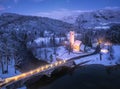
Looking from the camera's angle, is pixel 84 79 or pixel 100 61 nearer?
pixel 84 79

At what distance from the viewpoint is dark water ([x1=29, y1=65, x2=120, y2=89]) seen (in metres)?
59.5

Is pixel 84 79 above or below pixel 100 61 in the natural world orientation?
below

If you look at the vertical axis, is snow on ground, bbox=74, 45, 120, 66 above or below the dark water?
above

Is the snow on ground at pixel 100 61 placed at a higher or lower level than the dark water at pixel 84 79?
higher

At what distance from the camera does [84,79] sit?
66.0 m

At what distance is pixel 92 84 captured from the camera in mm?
61406

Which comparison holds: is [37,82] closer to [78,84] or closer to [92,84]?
[78,84]

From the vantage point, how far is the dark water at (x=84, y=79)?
59531mm

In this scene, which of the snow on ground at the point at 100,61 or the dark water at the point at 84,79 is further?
the snow on ground at the point at 100,61

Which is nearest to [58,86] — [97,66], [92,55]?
[97,66]

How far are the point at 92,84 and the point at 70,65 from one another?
79.8 feet

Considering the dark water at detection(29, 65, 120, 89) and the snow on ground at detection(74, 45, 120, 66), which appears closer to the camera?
the dark water at detection(29, 65, 120, 89)

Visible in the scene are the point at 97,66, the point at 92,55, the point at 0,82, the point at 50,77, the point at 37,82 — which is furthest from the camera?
the point at 92,55

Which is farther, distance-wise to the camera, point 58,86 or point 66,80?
point 66,80
